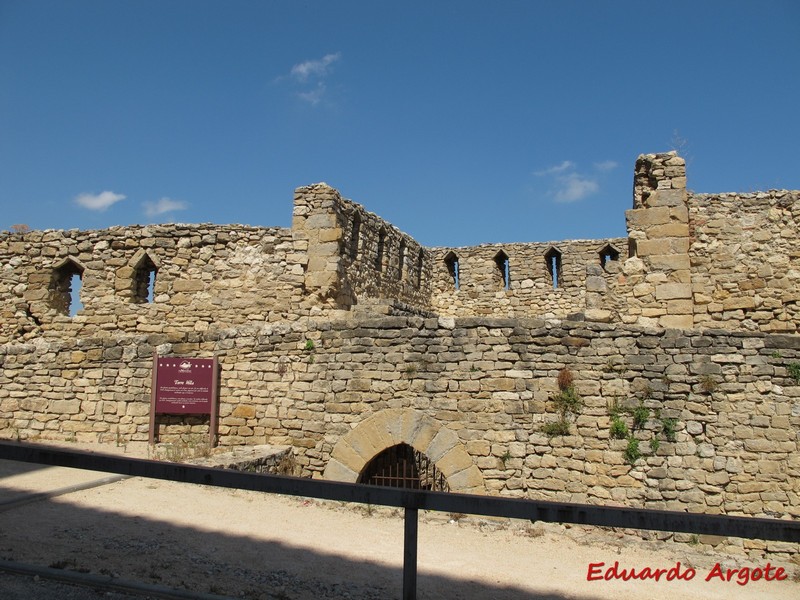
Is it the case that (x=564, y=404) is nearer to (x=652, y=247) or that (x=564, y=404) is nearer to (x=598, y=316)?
(x=598, y=316)

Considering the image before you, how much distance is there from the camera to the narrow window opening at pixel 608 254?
778 inches

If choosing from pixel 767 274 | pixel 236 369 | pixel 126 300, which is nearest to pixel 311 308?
pixel 236 369

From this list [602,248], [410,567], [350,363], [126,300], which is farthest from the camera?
[602,248]

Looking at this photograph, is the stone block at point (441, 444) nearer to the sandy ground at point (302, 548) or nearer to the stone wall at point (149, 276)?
the sandy ground at point (302, 548)

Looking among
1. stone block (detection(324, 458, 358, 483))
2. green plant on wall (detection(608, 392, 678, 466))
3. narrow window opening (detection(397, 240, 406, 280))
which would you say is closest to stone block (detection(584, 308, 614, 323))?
green plant on wall (detection(608, 392, 678, 466))

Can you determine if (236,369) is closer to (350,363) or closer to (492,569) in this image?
(350,363)

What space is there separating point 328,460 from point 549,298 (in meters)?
11.9

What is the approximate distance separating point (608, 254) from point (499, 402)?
1249 cm

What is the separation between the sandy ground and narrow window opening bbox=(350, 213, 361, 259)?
25.1 feet

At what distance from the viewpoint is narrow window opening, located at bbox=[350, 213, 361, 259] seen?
1519 centimetres

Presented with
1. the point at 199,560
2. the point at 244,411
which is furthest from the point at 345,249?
the point at 199,560

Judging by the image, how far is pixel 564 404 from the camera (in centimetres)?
890

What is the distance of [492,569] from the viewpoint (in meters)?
5.95

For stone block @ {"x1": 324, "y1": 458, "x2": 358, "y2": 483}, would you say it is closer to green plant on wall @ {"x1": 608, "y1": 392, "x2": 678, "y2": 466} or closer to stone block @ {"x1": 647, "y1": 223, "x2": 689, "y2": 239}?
green plant on wall @ {"x1": 608, "y1": 392, "x2": 678, "y2": 466}
